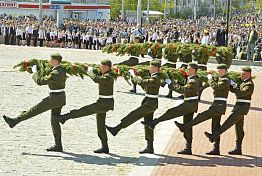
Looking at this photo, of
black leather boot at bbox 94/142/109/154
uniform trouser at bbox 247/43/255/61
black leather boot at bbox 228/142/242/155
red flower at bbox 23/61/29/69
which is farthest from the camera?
uniform trouser at bbox 247/43/255/61

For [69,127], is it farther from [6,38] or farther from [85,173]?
[6,38]

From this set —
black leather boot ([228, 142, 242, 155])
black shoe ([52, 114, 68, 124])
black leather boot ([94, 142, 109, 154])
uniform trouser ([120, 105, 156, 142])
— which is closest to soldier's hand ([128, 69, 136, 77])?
uniform trouser ([120, 105, 156, 142])

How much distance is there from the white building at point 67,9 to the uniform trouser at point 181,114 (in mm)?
58505

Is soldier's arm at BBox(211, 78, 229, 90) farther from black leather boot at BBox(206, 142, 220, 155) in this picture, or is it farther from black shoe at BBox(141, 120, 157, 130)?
black shoe at BBox(141, 120, 157, 130)

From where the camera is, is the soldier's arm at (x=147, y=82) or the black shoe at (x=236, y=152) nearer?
the soldier's arm at (x=147, y=82)

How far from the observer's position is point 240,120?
45.7ft

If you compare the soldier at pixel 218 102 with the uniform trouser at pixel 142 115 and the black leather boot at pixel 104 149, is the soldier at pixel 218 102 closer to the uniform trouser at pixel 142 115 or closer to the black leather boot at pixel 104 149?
the uniform trouser at pixel 142 115

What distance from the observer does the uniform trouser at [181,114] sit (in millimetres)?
13453

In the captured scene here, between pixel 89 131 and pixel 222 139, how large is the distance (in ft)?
10.3

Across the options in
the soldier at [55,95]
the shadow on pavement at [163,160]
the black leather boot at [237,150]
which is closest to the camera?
the shadow on pavement at [163,160]

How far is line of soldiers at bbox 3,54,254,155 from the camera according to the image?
13352 millimetres

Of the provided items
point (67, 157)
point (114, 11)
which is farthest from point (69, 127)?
point (114, 11)

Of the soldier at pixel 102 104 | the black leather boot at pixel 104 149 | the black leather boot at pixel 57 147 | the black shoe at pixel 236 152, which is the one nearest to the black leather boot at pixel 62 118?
the soldier at pixel 102 104

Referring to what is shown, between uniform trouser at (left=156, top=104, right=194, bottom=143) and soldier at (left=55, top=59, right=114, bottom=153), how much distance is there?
110 cm
